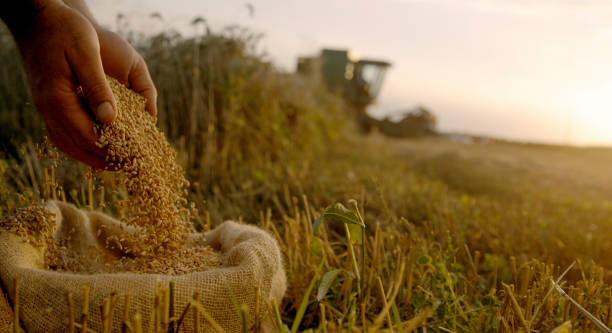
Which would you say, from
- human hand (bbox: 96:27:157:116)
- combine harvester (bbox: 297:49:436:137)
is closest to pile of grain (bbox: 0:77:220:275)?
human hand (bbox: 96:27:157:116)

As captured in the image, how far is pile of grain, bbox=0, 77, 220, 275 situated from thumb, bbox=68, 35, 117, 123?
2.8 inches

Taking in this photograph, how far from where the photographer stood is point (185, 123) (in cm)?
365

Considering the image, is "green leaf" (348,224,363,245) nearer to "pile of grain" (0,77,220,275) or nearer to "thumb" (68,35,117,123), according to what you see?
"pile of grain" (0,77,220,275)

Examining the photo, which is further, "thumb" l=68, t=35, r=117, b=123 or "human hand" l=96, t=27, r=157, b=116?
"human hand" l=96, t=27, r=157, b=116

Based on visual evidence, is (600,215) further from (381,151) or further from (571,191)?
(381,151)

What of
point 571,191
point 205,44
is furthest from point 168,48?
point 571,191

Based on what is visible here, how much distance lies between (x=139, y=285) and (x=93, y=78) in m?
0.63

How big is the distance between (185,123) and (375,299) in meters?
2.62

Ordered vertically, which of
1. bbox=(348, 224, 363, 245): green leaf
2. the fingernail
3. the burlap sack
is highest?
the fingernail

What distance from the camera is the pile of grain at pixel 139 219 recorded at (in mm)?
1323

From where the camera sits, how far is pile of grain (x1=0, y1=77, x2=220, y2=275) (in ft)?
4.34

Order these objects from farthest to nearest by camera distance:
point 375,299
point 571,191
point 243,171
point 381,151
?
point 381,151, point 571,191, point 243,171, point 375,299

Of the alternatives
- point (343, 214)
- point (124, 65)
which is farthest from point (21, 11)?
point (343, 214)

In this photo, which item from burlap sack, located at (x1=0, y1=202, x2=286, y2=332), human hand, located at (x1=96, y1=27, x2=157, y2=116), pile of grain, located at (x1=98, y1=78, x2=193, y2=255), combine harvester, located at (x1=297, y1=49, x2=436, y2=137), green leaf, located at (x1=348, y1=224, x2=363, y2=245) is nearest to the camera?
burlap sack, located at (x1=0, y1=202, x2=286, y2=332)
